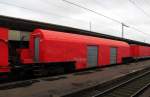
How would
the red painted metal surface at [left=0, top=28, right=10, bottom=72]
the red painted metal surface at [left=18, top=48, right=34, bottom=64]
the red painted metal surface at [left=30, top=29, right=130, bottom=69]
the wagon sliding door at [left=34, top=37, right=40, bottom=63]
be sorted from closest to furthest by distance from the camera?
the red painted metal surface at [left=0, top=28, right=10, bottom=72] < the red painted metal surface at [left=18, top=48, right=34, bottom=64] < the red painted metal surface at [left=30, top=29, right=130, bottom=69] < the wagon sliding door at [left=34, top=37, right=40, bottom=63]

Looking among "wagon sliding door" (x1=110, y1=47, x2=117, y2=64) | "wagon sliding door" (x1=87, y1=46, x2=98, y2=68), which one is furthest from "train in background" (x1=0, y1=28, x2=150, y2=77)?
"wagon sliding door" (x1=110, y1=47, x2=117, y2=64)

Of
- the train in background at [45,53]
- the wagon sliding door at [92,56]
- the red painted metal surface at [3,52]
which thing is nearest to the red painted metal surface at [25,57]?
the train in background at [45,53]

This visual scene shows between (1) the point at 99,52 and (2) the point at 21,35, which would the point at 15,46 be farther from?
(1) the point at 99,52

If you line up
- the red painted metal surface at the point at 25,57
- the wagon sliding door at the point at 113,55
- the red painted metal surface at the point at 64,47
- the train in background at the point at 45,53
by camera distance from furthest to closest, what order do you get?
the wagon sliding door at the point at 113,55, the red painted metal surface at the point at 64,47, the red painted metal surface at the point at 25,57, the train in background at the point at 45,53

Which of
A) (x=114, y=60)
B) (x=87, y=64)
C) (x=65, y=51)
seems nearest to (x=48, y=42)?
(x=65, y=51)

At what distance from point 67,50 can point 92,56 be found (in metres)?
4.88

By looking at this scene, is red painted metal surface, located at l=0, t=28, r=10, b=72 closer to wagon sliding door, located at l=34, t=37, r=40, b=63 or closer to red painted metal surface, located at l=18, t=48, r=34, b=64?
red painted metal surface, located at l=18, t=48, r=34, b=64

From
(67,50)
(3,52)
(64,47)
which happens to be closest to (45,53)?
(64,47)

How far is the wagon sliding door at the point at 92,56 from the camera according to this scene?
24.2 meters

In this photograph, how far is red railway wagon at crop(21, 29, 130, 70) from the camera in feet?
60.4

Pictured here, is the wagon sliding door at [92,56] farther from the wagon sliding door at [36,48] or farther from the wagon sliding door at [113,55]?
the wagon sliding door at [36,48]

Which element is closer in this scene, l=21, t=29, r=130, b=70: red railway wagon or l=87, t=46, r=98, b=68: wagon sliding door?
l=21, t=29, r=130, b=70: red railway wagon

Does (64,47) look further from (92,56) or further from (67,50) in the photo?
(92,56)

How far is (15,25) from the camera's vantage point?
19109 millimetres
